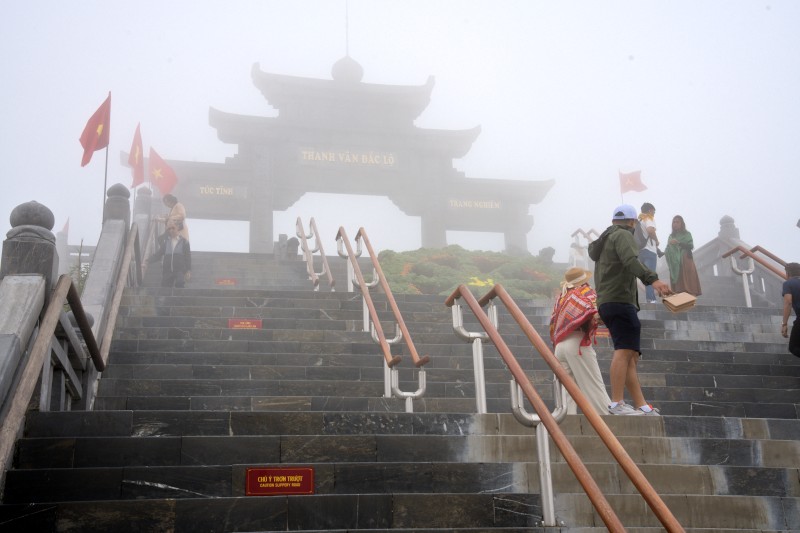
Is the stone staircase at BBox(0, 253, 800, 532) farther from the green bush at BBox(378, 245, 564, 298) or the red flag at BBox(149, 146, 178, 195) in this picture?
the red flag at BBox(149, 146, 178, 195)

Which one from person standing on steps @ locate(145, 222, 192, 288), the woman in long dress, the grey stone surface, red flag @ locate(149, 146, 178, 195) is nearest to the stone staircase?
the grey stone surface

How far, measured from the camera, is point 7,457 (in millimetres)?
4715

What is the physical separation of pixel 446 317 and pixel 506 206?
1977cm

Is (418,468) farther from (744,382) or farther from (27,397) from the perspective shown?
(744,382)

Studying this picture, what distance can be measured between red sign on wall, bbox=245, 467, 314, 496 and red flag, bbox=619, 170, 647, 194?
67.9 ft

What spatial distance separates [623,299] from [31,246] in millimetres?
4256

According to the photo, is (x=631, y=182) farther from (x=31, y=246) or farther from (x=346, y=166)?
(x=31, y=246)

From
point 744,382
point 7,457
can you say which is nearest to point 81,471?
point 7,457

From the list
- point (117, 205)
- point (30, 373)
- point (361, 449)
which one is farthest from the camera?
point (117, 205)

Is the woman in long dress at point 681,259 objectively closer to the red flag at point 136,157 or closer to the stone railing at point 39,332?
the stone railing at point 39,332

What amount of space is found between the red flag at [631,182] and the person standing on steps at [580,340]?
1797 centimetres

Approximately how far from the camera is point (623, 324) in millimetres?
6387

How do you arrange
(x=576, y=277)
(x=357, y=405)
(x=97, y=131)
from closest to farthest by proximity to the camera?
(x=357, y=405) < (x=576, y=277) < (x=97, y=131)

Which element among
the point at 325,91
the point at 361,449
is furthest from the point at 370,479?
the point at 325,91
